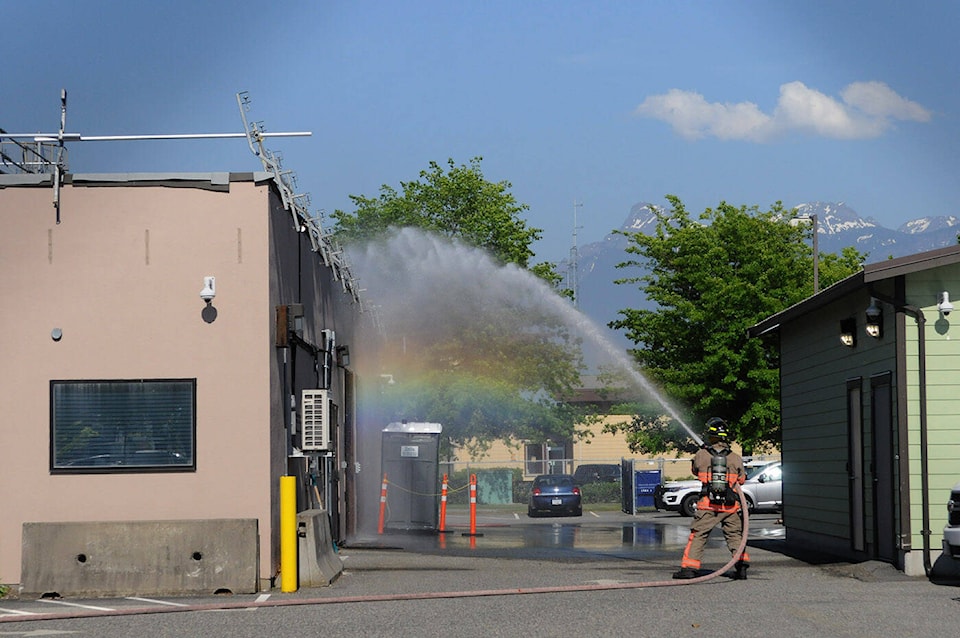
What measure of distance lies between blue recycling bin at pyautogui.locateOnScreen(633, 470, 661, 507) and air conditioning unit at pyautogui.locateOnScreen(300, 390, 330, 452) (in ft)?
79.9

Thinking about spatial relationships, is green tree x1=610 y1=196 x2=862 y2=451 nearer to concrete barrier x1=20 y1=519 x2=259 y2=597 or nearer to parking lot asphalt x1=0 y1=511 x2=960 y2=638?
parking lot asphalt x1=0 y1=511 x2=960 y2=638

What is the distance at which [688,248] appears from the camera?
47.0 metres

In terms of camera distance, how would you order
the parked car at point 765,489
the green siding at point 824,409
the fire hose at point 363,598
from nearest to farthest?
the fire hose at point 363,598
the green siding at point 824,409
the parked car at point 765,489

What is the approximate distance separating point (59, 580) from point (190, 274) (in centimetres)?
367

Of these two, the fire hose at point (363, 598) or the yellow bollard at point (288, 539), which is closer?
the fire hose at point (363, 598)

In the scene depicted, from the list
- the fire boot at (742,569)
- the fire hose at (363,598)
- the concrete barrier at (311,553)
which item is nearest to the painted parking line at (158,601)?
the fire hose at (363,598)

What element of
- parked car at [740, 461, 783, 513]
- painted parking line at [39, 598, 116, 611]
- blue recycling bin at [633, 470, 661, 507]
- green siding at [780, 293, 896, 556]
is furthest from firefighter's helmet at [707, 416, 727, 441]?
blue recycling bin at [633, 470, 661, 507]

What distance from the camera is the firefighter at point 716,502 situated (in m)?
16.7

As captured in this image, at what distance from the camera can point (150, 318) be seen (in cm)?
1647

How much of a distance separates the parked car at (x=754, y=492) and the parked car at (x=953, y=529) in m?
21.4

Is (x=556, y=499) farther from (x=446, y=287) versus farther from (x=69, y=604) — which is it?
(x=69, y=604)

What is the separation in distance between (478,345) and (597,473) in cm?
1354

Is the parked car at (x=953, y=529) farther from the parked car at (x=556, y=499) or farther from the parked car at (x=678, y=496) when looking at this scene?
the parked car at (x=556, y=499)

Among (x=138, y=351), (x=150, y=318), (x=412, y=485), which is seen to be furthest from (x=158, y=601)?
(x=412, y=485)
